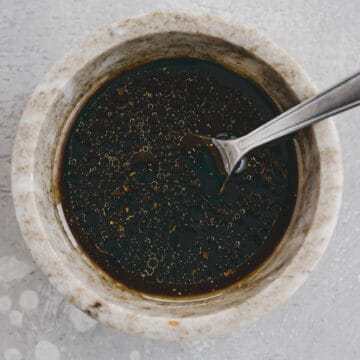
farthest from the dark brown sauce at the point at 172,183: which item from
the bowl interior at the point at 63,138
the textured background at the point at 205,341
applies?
the textured background at the point at 205,341

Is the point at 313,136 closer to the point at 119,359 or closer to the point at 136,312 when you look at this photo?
the point at 136,312

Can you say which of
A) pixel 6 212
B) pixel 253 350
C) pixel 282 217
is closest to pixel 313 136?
pixel 282 217

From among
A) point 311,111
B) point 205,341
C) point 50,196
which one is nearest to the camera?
point 311,111

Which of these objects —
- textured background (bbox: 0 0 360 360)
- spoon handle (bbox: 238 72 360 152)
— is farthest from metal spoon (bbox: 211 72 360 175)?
textured background (bbox: 0 0 360 360)

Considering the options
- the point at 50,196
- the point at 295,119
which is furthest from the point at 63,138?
the point at 295,119

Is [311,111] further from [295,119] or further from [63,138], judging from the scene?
[63,138]

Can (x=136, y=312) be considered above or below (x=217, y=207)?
below
